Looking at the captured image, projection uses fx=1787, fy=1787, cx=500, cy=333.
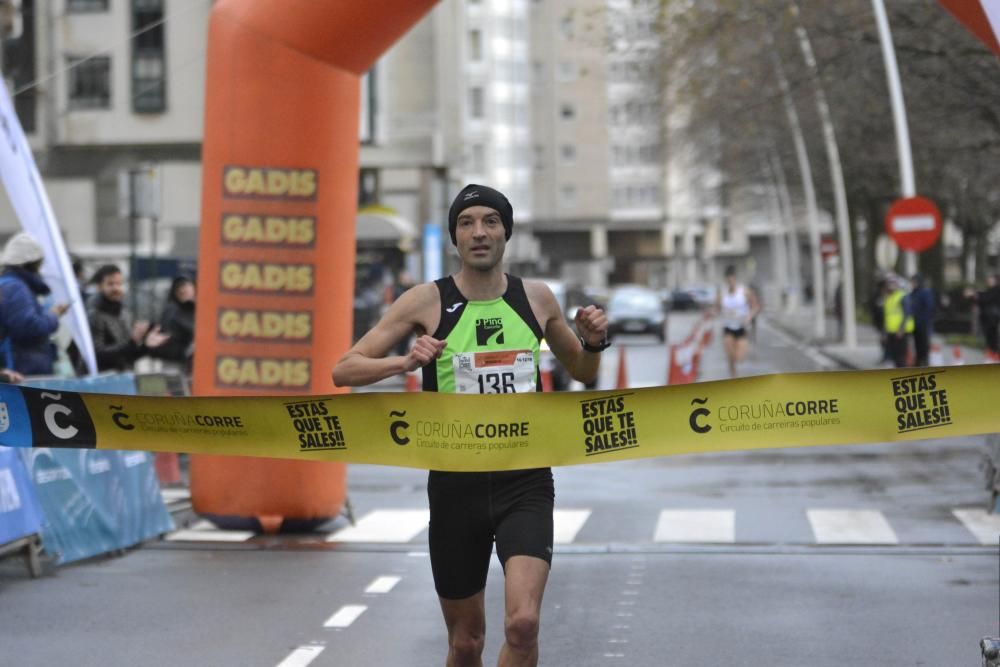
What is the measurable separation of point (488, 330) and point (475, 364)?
0.14m

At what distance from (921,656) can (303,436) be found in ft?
9.49

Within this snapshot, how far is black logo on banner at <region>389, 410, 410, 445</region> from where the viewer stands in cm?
652

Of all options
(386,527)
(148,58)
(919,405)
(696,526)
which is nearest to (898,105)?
(696,526)

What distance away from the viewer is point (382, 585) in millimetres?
9852

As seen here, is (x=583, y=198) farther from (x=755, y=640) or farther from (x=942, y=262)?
(x=755, y=640)

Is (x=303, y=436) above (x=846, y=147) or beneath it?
beneath

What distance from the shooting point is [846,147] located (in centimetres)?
4634

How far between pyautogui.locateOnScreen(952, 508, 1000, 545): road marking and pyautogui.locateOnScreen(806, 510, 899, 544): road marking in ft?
1.78

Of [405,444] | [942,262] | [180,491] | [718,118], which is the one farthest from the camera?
[942,262]

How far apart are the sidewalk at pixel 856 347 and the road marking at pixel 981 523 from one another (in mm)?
8526

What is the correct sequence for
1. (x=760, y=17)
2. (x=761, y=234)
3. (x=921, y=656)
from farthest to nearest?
(x=761, y=234) → (x=760, y=17) → (x=921, y=656)

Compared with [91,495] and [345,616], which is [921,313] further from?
[345,616]

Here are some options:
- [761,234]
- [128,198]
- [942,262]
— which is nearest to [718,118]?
[942,262]

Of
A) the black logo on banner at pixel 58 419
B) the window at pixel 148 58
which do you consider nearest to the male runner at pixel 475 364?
the black logo on banner at pixel 58 419
